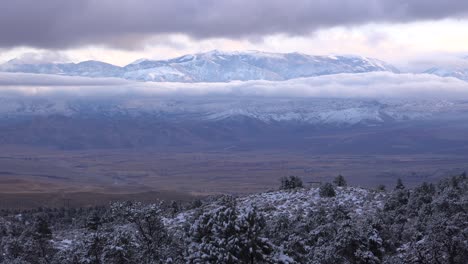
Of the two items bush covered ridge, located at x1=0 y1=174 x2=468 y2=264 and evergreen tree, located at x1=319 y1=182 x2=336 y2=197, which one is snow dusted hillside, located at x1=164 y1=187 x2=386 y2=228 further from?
bush covered ridge, located at x1=0 y1=174 x2=468 y2=264

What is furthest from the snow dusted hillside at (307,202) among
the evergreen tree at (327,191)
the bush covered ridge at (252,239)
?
the bush covered ridge at (252,239)

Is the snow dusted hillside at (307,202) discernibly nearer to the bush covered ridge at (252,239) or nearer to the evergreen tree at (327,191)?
the evergreen tree at (327,191)

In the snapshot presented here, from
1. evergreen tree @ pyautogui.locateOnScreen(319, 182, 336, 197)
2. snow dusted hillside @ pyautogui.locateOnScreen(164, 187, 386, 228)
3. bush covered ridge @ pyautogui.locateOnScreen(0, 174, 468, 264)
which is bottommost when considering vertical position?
snow dusted hillside @ pyautogui.locateOnScreen(164, 187, 386, 228)

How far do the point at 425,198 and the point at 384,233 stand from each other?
19285 mm

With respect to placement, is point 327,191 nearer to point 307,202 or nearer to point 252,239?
point 307,202

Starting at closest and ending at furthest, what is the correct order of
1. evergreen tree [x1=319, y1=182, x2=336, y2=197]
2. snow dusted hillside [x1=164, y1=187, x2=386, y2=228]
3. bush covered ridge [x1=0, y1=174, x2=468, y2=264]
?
bush covered ridge [x1=0, y1=174, x2=468, y2=264]
snow dusted hillside [x1=164, y1=187, x2=386, y2=228]
evergreen tree [x1=319, y1=182, x2=336, y2=197]

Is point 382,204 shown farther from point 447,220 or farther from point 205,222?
point 205,222

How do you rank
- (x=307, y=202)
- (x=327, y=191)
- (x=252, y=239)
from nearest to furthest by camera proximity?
1. (x=252, y=239)
2. (x=307, y=202)
3. (x=327, y=191)

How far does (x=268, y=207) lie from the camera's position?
63938 millimetres

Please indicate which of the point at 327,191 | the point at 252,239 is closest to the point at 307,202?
the point at 327,191

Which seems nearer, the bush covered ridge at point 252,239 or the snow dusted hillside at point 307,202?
the bush covered ridge at point 252,239

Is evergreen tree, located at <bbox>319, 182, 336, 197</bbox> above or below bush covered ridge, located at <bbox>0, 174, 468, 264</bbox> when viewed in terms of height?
below

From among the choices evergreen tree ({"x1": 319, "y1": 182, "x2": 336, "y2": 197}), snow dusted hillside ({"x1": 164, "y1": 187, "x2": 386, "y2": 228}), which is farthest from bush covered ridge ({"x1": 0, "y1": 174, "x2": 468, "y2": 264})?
evergreen tree ({"x1": 319, "y1": 182, "x2": 336, "y2": 197})

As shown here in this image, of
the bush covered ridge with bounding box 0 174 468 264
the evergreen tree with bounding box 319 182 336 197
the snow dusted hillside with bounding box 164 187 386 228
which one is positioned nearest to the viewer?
the bush covered ridge with bounding box 0 174 468 264
